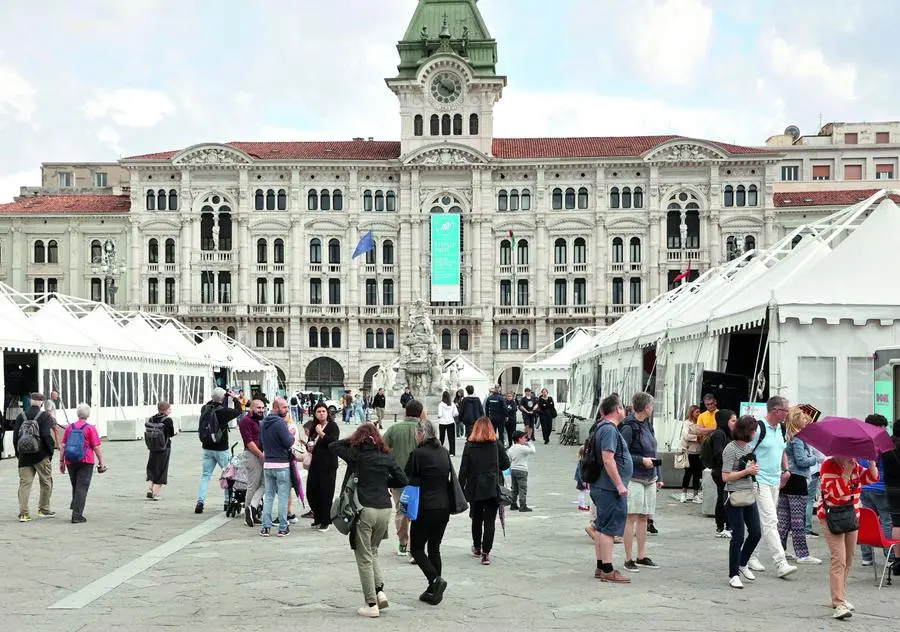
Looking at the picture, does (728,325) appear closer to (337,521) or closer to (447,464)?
(447,464)

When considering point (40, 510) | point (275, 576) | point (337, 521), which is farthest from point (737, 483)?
point (40, 510)

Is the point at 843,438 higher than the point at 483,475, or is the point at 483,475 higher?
the point at 843,438

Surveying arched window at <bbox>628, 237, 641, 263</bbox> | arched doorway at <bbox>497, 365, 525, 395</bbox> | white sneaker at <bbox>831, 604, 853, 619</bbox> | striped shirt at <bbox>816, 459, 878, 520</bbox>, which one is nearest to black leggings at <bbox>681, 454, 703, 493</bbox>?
striped shirt at <bbox>816, 459, 878, 520</bbox>

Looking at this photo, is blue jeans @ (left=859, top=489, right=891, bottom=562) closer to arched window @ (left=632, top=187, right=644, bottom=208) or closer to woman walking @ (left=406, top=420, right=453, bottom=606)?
woman walking @ (left=406, top=420, right=453, bottom=606)

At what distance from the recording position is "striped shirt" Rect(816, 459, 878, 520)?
380 inches

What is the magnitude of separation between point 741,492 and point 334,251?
227 ft

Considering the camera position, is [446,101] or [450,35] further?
[450,35]

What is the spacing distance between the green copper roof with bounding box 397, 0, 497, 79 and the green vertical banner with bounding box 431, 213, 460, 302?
1188cm

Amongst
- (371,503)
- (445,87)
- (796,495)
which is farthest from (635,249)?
(371,503)

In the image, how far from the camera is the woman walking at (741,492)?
10.6 meters

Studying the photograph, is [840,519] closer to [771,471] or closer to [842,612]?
[842,612]

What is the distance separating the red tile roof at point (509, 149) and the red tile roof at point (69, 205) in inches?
167

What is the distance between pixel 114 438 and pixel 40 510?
767 inches

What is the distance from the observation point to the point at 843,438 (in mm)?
9867
